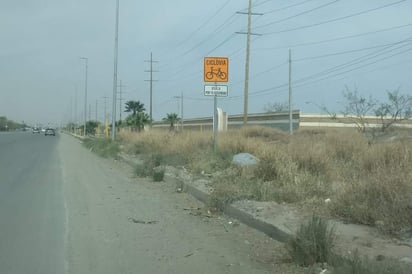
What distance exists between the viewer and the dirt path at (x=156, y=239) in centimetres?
766

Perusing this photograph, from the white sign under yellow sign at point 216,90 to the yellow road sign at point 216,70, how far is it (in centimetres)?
23

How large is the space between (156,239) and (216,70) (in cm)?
1040

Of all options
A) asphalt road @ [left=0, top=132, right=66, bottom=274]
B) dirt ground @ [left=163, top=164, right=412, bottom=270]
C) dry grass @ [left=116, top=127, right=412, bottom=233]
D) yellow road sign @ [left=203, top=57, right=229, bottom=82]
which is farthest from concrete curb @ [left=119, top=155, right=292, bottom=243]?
yellow road sign @ [left=203, top=57, right=229, bottom=82]

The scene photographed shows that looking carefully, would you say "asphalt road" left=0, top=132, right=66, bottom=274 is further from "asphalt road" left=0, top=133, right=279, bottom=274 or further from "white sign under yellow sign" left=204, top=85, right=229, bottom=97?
"white sign under yellow sign" left=204, top=85, right=229, bottom=97

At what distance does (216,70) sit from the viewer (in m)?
19.1

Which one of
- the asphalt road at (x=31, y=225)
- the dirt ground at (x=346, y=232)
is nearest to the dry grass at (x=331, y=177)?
the dirt ground at (x=346, y=232)

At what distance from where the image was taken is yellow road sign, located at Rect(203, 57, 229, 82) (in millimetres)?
18938

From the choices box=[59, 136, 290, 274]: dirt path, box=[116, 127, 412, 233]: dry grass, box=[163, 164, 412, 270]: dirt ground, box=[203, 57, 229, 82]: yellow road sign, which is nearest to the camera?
box=[163, 164, 412, 270]: dirt ground

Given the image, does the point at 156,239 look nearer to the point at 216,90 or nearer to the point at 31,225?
the point at 31,225

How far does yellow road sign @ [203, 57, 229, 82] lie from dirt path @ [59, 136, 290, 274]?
504 cm

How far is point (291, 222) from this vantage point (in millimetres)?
9320

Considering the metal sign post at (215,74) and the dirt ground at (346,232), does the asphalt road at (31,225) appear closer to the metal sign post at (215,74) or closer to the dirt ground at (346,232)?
the dirt ground at (346,232)

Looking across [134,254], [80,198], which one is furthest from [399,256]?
[80,198]

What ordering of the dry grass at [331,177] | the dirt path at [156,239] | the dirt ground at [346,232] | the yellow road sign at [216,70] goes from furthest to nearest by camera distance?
1. the yellow road sign at [216,70]
2. the dry grass at [331,177]
3. the dirt path at [156,239]
4. the dirt ground at [346,232]
